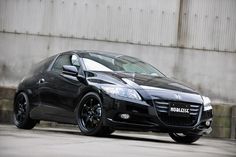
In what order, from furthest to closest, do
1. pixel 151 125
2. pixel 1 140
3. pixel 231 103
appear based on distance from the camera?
1. pixel 231 103
2. pixel 151 125
3. pixel 1 140

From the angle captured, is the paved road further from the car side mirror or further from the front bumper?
the car side mirror

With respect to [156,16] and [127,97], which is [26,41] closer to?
[156,16]

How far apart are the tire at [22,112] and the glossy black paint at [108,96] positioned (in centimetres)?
15

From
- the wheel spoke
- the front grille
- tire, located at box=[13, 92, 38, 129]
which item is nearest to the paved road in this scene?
the wheel spoke

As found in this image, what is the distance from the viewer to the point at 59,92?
1105 centimetres

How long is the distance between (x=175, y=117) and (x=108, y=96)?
1009 mm

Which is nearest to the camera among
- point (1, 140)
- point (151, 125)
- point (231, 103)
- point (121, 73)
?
point (1, 140)

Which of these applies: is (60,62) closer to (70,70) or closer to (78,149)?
(70,70)

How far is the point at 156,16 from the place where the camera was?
15.7 m

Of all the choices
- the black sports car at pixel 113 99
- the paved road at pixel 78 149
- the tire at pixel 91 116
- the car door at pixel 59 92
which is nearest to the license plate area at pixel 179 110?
the black sports car at pixel 113 99

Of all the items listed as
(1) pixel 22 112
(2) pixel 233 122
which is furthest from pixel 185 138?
(2) pixel 233 122

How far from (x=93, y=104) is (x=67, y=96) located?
676 mm

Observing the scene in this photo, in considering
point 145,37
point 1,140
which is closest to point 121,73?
point 1,140

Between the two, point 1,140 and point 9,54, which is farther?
point 9,54
